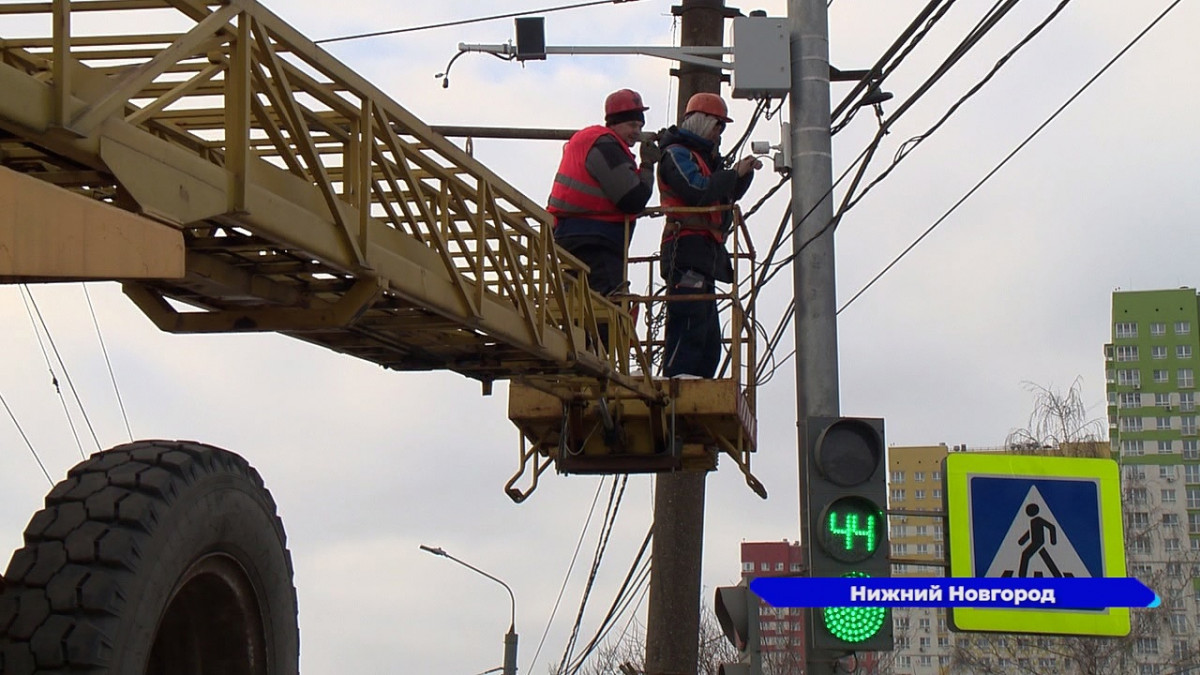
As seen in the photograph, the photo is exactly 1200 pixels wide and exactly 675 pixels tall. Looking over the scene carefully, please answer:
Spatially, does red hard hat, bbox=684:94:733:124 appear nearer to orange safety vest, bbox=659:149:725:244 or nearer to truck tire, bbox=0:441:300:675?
orange safety vest, bbox=659:149:725:244

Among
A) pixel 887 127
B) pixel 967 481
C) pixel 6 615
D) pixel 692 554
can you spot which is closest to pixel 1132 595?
pixel 967 481

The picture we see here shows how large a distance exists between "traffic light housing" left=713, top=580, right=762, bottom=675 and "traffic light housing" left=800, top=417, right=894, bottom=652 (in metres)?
0.32

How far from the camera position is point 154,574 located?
5.48 meters

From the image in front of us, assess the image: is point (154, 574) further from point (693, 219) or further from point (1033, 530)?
point (693, 219)

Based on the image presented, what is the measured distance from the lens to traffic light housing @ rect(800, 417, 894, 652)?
28.4ft

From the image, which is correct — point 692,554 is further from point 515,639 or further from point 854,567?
point 515,639

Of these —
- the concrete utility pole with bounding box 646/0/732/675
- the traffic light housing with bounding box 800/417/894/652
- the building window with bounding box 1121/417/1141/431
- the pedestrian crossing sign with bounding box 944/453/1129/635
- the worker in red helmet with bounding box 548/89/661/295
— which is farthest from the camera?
the building window with bounding box 1121/417/1141/431

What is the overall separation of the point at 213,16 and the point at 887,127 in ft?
20.2

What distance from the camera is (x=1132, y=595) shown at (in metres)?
9.03

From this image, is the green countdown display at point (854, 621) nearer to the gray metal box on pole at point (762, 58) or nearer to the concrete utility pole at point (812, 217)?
the concrete utility pole at point (812, 217)

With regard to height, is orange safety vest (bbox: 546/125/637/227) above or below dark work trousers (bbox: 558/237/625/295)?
above

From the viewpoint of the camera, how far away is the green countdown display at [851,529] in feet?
28.4

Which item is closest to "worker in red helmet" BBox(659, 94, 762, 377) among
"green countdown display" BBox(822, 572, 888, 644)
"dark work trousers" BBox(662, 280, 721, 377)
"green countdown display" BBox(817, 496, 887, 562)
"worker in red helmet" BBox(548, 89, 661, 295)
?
"dark work trousers" BBox(662, 280, 721, 377)

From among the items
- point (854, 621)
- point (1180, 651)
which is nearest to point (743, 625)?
point (854, 621)
